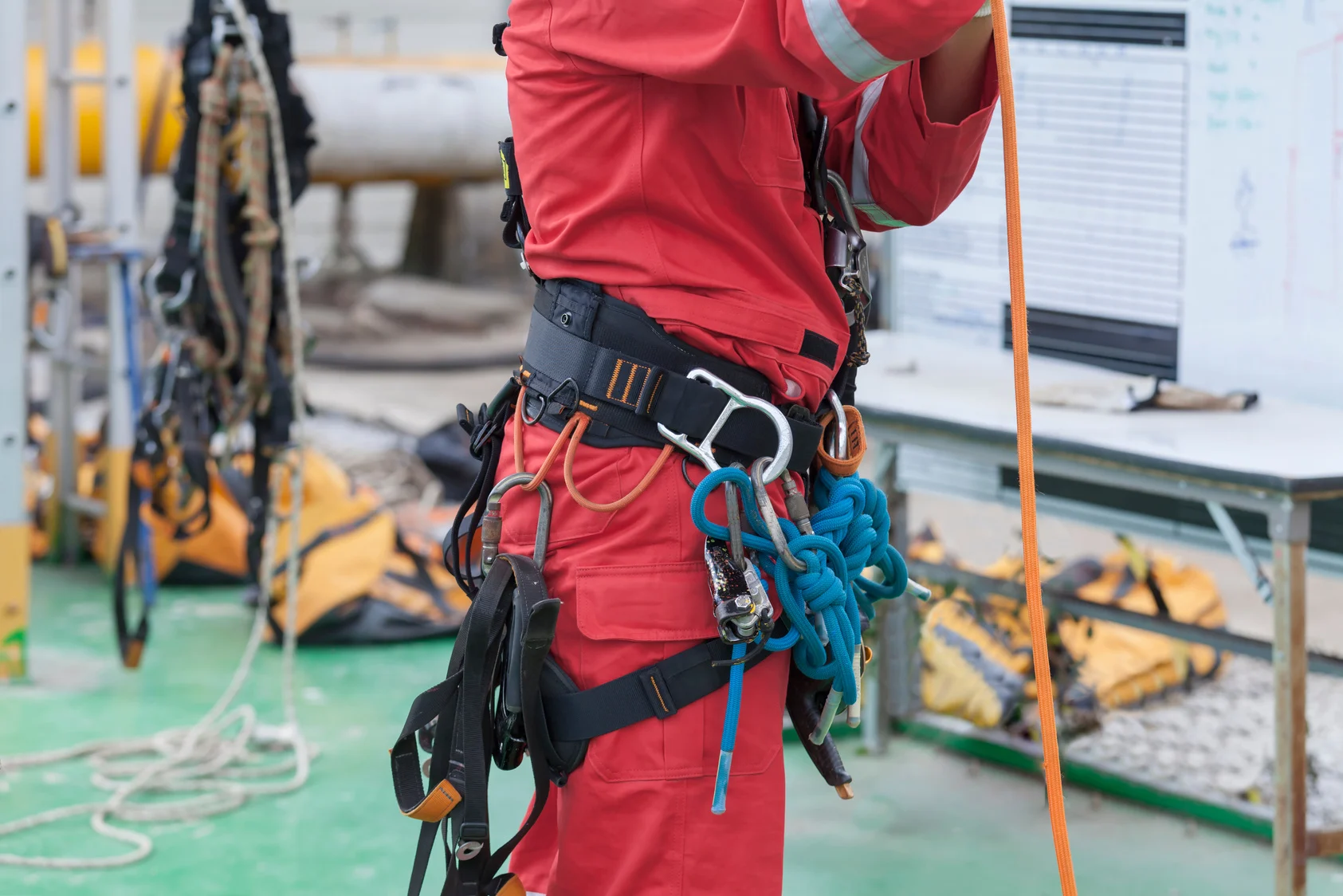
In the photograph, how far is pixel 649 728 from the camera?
6.28ft

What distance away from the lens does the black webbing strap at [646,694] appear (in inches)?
75.3

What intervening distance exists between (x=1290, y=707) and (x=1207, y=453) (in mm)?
494

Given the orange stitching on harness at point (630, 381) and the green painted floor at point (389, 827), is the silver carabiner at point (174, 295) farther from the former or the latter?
the orange stitching on harness at point (630, 381)

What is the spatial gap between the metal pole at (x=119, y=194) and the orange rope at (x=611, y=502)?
3.31 m

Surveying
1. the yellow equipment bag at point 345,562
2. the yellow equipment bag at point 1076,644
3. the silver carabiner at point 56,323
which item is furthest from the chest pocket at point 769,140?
the silver carabiner at point 56,323

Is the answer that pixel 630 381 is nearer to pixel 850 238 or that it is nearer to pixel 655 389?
pixel 655 389

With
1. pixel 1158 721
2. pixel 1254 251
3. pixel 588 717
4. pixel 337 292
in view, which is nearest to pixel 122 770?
pixel 588 717

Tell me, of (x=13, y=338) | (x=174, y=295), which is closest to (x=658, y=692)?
(x=174, y=295)

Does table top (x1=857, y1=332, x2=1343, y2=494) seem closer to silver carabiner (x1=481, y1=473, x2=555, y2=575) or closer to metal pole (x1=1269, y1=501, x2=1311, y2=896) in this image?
metal pole (x1=1269, y1=501, x2=1311, y2=896)

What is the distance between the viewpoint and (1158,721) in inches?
159

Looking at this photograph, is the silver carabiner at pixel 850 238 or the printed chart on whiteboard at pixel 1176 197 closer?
the silver carabiner at pixel 850 238

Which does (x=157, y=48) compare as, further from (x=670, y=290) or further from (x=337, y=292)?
(x=670, y=290)

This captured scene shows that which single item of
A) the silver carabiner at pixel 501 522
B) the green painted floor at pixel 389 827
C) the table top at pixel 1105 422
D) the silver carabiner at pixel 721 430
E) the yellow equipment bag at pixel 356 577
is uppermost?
the silver carabiner at pixel 721 430

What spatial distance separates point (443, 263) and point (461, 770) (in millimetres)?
10364
